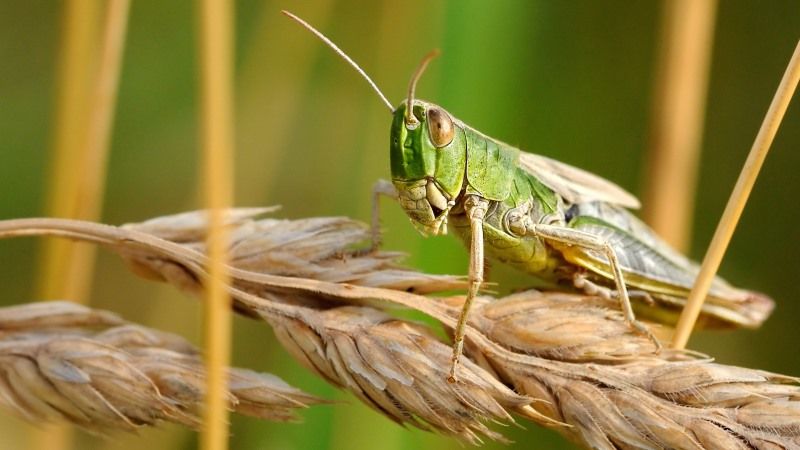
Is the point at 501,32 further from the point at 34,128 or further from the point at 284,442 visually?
the point at 34,128

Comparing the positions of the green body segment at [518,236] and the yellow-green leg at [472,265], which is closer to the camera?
the yellow-green leg at [472,265]

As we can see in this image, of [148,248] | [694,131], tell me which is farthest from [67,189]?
[694,131]

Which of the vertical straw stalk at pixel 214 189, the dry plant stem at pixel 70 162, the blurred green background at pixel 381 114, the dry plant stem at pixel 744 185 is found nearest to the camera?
the vertical straw stalk at pixel 214 189

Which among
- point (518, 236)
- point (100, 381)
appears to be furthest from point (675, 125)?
point (100, 381)

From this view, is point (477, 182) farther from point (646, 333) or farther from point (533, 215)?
point (646, 333)

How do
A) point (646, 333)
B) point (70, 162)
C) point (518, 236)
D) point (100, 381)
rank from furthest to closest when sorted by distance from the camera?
1. point (518, 236)
2. point (70, 162)
3. point (646, 333)
4. point (100, 381)

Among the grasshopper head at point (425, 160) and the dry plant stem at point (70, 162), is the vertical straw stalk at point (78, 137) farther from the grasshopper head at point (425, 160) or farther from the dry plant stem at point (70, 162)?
the grasshopper head at point (425, 160)

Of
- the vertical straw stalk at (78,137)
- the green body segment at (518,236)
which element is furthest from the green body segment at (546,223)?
the vertical straw stalk at (78,137)
